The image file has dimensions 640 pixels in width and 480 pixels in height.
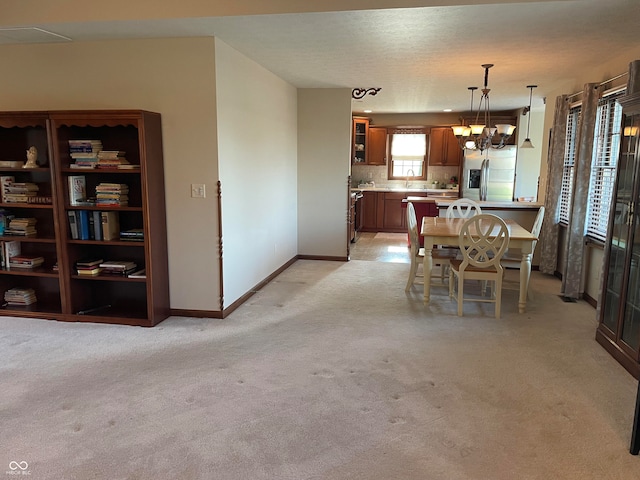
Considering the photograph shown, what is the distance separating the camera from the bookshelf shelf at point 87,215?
12.4 feet

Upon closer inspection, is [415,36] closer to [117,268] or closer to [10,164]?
[117,268]

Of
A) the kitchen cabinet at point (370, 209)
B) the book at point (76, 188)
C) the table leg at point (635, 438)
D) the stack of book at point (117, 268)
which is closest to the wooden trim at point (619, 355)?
the table leg at point (635, 438)

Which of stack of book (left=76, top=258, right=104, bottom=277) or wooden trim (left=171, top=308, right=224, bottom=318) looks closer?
stack of book (left=76, top=258, right=104, bottom=277)

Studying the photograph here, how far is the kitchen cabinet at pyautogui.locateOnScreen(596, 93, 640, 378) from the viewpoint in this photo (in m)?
3.14

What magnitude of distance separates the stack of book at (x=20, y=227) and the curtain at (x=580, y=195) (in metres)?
5.26

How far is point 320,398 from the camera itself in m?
2.77

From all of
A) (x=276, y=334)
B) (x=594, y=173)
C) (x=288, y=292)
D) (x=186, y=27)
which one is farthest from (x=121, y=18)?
(x=594, y=173)

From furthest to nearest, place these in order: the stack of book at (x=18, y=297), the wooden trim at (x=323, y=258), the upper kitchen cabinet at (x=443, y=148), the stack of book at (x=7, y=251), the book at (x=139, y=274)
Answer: the upper kitchen cabinet at (x=443, y=148), the wooden trim at (x=323, y=258), the stack of book at (x=18, y=297), the stack of book at (x=7, y=251), the book at (x=139, y=274)

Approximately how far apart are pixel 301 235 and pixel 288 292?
1798 mm

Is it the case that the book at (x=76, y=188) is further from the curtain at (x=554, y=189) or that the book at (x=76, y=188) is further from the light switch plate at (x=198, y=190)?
the curtain at (x=554, y=189)

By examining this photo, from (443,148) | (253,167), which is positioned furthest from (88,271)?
(443,148)

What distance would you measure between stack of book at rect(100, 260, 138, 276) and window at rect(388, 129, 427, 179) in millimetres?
6791

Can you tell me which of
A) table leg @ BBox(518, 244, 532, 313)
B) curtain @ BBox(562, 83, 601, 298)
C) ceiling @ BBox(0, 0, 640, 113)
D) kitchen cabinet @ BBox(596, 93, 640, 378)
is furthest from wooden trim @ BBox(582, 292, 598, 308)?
ceiling @ BBox(0, 0, 640, 113)

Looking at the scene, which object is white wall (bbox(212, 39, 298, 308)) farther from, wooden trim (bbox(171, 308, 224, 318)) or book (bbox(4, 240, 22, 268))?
book (bbox(4, 240, 22, 268))
